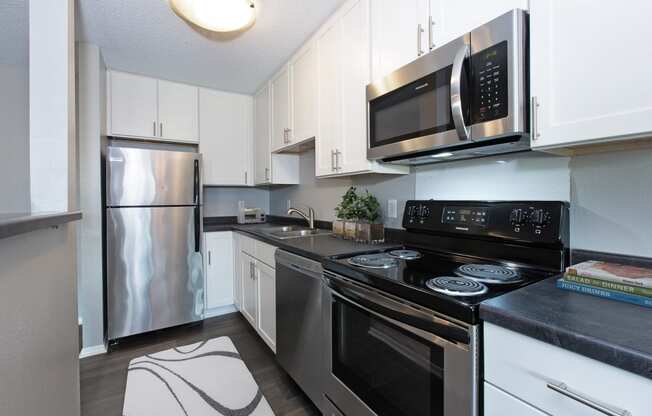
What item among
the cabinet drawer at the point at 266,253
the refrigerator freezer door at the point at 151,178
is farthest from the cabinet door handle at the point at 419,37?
the refrigerator freezer door at the point at 151,178

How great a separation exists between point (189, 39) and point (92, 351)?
2509 mm

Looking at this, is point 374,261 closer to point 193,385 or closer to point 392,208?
point 392,208

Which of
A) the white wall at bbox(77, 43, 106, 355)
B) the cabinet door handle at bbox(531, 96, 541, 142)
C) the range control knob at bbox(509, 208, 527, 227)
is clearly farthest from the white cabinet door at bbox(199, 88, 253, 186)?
the cabinet door handle at bbox(531, 96, 541, 142)

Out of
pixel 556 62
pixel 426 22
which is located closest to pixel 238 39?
pixel 426 22

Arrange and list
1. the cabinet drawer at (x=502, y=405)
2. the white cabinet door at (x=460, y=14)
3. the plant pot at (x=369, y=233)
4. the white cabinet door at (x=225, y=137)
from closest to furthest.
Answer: the cabinet drawer at (x=502, y=405)
the white cabinet door at (x=460, y=14)
the plant pot at (x=369, y=233)
the white cabinet door at (x=225, y=137)

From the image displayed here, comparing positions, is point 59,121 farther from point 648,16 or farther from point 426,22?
point 648,16

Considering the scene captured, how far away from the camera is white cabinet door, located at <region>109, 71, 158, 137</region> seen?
263 cm

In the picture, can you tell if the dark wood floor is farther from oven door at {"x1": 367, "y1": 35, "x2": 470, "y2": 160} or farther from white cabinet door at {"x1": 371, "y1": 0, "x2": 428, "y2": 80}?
white cabinet door at {"x1": 371, "y1": 0, "x2": 428, "y2": 80}

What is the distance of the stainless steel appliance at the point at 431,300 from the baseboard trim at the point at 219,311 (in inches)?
76.7

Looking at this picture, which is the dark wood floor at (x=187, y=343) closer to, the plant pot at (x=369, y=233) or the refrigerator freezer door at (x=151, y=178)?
the plant pot at (x=369, y=233)

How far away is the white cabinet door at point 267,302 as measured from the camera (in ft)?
6.53

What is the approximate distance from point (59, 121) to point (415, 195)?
179 cm

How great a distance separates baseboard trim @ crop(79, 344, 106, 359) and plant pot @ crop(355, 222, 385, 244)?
222cm

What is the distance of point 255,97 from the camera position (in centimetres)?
324
